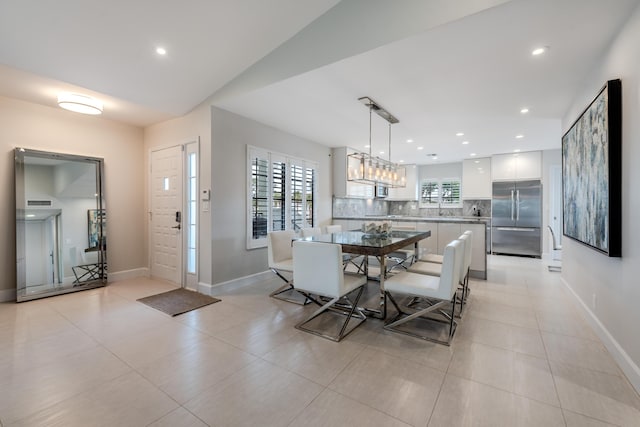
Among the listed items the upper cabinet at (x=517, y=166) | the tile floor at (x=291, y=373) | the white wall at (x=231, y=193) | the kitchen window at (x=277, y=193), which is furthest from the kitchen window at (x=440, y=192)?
the white wall at (x=231, y=193)

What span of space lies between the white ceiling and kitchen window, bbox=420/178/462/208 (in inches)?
167

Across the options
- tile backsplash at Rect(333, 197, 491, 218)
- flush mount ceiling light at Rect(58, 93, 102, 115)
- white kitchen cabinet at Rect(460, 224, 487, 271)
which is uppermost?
flush mount ceiling light at Rect(58, 93, 102, 115)

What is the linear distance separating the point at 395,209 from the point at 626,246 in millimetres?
7249

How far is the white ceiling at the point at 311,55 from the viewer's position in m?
2.13

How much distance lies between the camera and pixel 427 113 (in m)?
3.87

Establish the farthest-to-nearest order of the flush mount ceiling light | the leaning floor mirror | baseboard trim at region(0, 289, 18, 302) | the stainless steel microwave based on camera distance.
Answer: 1. the stainless steel microwave
2. the leaning floor mirror
3. baseboard trim at region(0, 289, 18, 302)
4. the flush mount ceiling light

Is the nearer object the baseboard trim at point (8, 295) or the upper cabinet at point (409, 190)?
the baseboard trim at point (8, 295)

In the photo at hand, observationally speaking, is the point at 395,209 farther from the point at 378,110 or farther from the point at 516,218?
the point at 378,110

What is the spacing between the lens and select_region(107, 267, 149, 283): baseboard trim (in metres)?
4.43

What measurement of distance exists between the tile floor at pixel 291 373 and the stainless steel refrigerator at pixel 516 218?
388 centimetres

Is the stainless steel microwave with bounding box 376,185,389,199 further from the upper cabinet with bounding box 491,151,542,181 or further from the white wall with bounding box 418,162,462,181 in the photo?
the upper cabinet with bounding box 491,151,542,181

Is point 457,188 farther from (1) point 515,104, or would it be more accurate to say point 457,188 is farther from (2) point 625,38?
(2) point 625,38

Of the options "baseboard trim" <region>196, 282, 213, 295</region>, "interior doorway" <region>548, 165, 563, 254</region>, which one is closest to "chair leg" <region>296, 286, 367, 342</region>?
"baseboard trim" <region>196, 282, 213, 295</region>

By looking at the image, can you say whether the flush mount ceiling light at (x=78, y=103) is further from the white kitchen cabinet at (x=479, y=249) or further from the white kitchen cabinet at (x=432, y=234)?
the white kitchen cabinet at (x=479, y=249)
